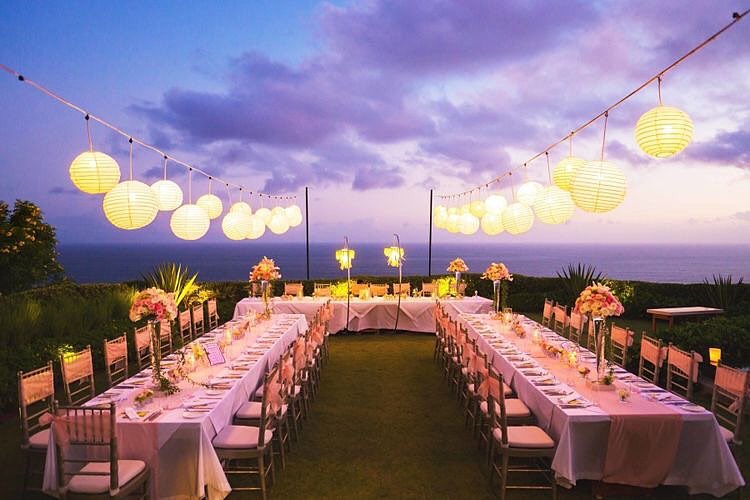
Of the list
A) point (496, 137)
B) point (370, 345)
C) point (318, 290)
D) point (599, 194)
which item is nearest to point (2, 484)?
point (599, 194)

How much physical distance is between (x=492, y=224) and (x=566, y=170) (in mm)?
3686

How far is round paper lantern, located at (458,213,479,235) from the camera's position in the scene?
10.9m

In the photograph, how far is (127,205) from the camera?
197 inches

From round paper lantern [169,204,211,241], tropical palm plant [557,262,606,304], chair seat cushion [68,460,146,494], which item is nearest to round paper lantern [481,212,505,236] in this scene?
round paper lantern [169,204,211,241]

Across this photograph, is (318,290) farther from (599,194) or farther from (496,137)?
(599,194)

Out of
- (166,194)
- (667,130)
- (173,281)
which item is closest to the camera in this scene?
(667,130)

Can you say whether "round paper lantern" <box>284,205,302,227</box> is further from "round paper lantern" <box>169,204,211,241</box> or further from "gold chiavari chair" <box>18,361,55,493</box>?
"gold chiavari chair" <box>18,361,55,493</box>

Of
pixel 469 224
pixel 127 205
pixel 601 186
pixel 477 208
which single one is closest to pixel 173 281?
pixel 469 224

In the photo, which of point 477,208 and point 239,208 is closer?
point 239,208

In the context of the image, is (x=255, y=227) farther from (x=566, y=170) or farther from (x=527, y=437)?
(x=527, y=437)

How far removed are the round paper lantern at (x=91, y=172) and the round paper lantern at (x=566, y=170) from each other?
4555mm

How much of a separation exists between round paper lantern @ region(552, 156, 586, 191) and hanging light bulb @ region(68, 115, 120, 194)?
179 inches

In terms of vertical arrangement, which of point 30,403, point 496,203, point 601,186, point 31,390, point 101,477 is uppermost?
point 496,203

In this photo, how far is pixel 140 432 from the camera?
12.6 ft
